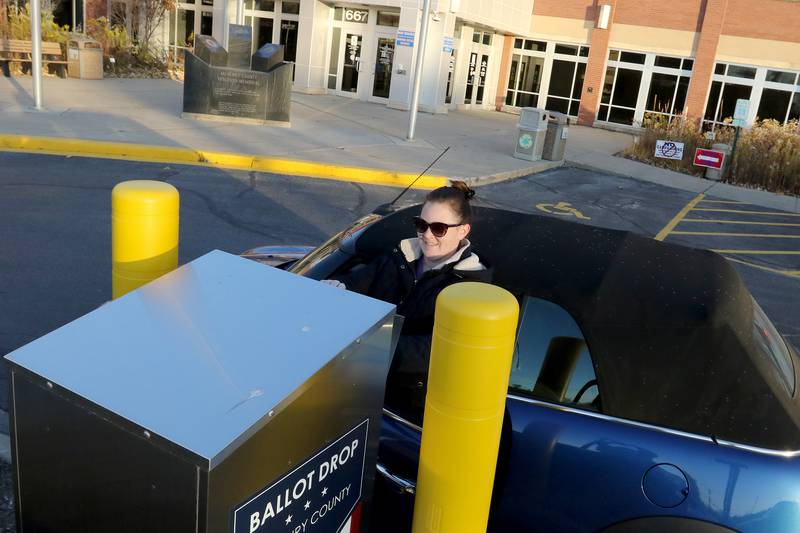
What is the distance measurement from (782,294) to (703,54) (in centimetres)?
2041

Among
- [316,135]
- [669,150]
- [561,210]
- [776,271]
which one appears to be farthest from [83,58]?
[776,271]

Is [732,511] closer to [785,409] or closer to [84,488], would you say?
[785,409]

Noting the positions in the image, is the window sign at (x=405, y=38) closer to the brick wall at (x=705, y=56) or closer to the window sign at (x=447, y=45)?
the window sign at (x=447, y=45)

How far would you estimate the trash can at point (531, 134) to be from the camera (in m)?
16.4

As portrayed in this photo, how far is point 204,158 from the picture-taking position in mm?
12156

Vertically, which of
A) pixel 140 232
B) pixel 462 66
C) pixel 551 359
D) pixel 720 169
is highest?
pixel 462 66

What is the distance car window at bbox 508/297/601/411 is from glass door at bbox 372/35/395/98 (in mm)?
22783

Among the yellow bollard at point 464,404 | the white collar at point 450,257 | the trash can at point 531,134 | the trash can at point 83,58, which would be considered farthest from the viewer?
the trash can at point 83,58

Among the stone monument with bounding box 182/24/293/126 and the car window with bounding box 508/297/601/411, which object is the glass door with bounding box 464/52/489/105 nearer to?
the stone monument with bounding box 182/24/293/126

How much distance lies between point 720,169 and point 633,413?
16.0 metres

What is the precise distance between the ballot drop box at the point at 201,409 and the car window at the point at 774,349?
1.62m

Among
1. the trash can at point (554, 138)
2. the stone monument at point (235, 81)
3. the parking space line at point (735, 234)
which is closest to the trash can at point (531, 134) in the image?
the trash can at point (554, 138)

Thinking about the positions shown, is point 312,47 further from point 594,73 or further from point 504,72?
point 594,73

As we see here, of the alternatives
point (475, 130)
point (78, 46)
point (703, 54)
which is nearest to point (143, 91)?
point (78, 46)
